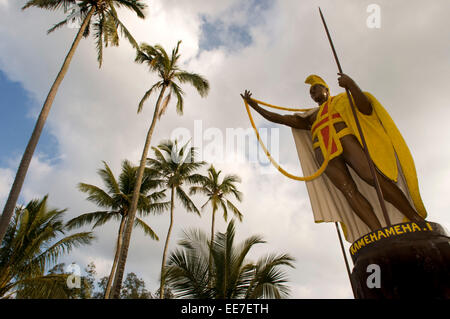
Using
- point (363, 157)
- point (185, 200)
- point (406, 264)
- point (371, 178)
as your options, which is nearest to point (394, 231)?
point (406, 264)

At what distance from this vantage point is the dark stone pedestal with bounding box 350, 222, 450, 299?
1.54 metres

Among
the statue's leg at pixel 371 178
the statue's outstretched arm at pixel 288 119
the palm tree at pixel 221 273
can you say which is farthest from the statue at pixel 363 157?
the palm tree at pixel 221 273

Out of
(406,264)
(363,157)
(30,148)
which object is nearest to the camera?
(406,264)

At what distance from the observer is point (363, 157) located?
2.76m

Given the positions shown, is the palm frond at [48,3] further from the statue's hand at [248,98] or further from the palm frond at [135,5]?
the statue's hand at [248,98]

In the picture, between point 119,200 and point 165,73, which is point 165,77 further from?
point 119,200

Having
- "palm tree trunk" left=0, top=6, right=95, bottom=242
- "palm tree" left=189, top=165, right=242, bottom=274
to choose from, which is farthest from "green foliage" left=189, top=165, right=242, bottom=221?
"palm tree trunk" left=0, top=6, right=95, bottom=242

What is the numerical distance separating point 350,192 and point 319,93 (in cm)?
132

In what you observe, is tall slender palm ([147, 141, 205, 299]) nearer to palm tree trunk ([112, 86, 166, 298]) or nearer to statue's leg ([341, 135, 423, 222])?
palm tree trunk ([112, 86, 166, 298])

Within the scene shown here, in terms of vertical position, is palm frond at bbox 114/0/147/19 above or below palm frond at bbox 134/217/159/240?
above

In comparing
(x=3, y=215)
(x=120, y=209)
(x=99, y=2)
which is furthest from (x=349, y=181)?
(x=120, y=209)

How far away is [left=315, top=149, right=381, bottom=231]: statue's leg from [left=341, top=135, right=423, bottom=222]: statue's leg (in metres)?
0.11

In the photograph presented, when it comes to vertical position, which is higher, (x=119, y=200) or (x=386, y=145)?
(x=119, y=200)

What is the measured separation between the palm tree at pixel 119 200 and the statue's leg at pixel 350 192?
14763 millimetres
